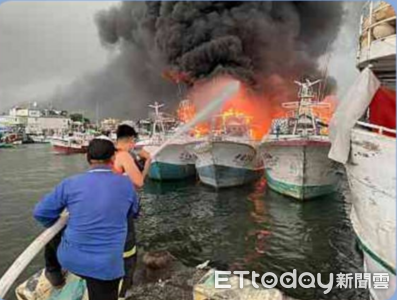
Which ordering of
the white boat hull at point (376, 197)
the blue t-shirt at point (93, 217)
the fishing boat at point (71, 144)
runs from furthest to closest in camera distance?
the fishing boat at point (71, 144) → the white boat hull at point (376, 197) → the blue t-shirt at point (93, 217)

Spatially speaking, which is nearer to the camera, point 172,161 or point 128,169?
point 128,169

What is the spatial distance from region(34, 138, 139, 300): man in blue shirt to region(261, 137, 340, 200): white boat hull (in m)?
12.8

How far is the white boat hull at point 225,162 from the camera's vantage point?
19.9 m

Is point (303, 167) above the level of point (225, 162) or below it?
above

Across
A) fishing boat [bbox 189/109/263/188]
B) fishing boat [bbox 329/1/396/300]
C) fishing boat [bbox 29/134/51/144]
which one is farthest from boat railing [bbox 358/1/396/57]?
fishing boat [bbox 29/134/51/144]

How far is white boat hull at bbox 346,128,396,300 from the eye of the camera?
4406mm

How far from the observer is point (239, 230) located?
12.0 m

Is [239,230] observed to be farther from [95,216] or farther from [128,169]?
[95,216]

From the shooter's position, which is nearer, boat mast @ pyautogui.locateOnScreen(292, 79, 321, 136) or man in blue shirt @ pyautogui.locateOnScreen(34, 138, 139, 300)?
man in blue shirt @ pyautogui.locateOnScreen(34, 138, 139, 300)

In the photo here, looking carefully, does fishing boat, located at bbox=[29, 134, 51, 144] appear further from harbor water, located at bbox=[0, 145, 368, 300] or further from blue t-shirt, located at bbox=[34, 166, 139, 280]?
blue t-shirt, located at bbox=[34, 166, 139, 280]

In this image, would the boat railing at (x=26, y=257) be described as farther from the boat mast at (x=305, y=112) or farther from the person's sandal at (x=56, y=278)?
the boat mast at (x=305, y=112)

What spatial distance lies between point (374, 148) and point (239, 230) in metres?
7.62

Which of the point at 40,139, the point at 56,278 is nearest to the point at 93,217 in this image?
the point at 56,278

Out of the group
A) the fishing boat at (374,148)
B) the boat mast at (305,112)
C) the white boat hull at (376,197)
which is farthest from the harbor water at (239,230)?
the boat mast at (305,112)
